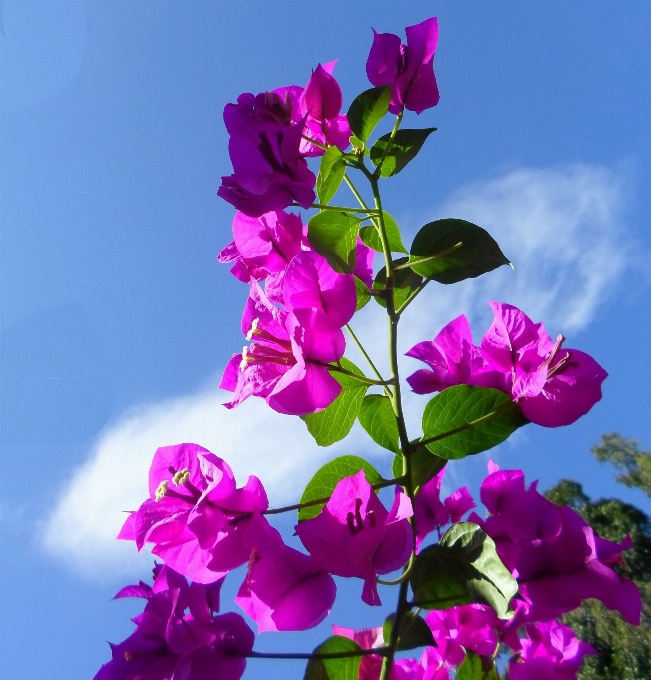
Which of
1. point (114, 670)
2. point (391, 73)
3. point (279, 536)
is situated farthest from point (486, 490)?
point (391, 73)

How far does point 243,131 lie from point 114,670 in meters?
0.74

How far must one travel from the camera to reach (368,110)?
0.94 metres

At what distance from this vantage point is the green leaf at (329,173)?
3.15ft

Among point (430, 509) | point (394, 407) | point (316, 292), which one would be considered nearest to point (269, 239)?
point (316, 292)

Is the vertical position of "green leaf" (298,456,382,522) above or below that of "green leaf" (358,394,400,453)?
below

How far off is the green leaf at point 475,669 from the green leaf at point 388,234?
2.42ft

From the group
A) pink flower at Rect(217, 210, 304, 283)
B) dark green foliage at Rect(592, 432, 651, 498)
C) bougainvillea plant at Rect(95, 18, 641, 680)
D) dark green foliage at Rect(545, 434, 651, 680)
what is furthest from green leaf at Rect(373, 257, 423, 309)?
dark green foliage at Rect(592, 432, 651, 498)

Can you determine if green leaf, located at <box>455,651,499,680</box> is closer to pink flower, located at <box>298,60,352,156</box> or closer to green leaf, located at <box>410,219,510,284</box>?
green leaf, located at <box>410,219,510,284</box>

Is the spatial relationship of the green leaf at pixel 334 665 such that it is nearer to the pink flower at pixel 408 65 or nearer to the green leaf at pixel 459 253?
the green leaf at pixel 459 253

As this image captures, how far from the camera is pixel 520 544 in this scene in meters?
0.72

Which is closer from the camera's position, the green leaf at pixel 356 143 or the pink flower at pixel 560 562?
the pink flower at pixel 560 562

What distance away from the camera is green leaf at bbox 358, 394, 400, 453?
0.90 meters

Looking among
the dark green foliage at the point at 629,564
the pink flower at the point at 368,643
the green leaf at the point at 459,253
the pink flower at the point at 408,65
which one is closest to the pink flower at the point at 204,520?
the pink flower at the point at 368,643

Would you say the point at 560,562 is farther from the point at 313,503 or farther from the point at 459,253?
the point at 459,253
